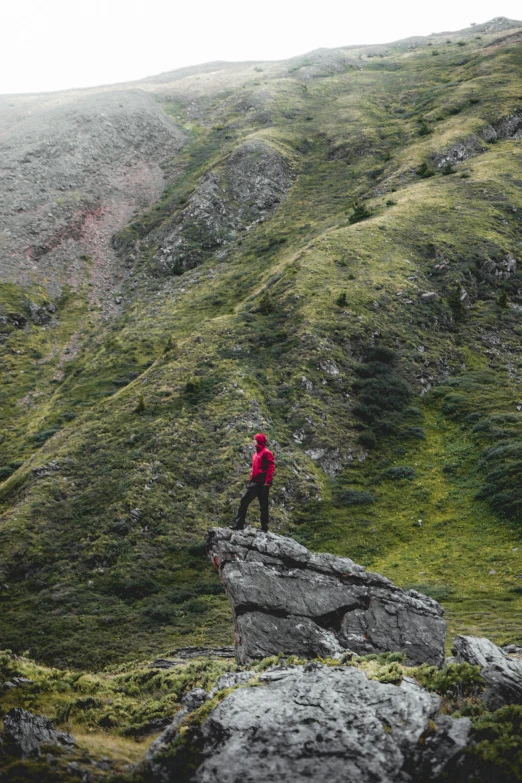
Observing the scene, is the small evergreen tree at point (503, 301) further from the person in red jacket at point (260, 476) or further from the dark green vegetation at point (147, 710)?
the dark green vegetation at point (147, 710)

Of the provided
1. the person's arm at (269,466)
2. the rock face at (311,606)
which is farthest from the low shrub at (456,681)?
the person's arm at (269,466)

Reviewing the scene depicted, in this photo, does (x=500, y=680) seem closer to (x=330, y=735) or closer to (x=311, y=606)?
(x=330, y=735)

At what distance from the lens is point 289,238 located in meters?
70.9

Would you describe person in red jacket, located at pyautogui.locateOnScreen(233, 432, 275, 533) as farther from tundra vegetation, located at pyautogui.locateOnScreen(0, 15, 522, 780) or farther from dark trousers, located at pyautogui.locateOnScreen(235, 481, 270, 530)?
tundra vegetation, located at pyautogui.locateOnScreen(0, 15, 522, 780)

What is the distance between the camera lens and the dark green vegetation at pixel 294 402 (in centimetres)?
2841

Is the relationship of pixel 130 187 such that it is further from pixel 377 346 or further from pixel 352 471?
pixel 352 471

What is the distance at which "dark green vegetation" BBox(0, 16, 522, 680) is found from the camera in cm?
2841

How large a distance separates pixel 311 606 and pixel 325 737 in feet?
24.4

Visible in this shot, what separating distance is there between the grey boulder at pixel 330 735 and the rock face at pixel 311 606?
5105 mm

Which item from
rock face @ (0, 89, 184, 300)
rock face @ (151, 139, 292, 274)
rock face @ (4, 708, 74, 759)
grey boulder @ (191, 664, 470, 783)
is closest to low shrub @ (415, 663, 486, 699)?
grey boulder @ (191, 664, 470, 783)

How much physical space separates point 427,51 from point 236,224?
90120 mm

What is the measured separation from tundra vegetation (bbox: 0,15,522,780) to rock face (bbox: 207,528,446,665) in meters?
1.86

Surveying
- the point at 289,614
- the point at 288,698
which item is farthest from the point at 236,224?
the point at 288,698

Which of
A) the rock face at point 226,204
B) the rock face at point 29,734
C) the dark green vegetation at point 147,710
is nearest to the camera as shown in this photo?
the dark green vegetation at point 147,710
